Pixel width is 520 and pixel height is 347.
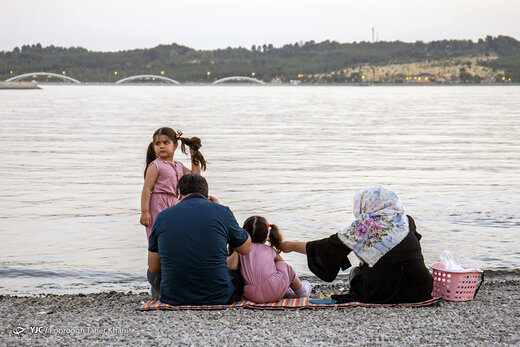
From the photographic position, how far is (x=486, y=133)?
1225 inches

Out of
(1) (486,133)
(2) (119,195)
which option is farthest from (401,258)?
(1) (486,133)

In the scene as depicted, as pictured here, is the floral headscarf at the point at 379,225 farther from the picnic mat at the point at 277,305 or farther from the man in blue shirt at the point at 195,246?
the man in blue shirt at the point at 195,246

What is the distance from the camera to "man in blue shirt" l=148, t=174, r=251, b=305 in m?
5.11

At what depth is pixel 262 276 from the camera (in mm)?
5516

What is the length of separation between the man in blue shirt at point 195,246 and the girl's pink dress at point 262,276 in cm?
16

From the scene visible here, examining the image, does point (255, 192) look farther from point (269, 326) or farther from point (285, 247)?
point (269, 326)

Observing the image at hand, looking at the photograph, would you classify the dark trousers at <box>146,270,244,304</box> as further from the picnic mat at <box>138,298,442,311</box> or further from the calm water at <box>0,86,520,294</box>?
the calm water at <box>0,86,520,294</box>

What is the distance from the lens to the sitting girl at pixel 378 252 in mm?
5176

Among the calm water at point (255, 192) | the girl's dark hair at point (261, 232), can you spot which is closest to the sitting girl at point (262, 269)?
the girl's dark hair at point (261, 232)

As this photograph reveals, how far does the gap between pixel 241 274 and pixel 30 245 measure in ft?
15.2

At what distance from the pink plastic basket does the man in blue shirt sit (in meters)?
1.61

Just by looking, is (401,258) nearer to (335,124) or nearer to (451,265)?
(451,265)

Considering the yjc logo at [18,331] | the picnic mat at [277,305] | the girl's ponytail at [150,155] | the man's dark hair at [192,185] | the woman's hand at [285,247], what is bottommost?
the picnic mat at [277,305]

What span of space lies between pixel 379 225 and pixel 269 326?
1.12m
